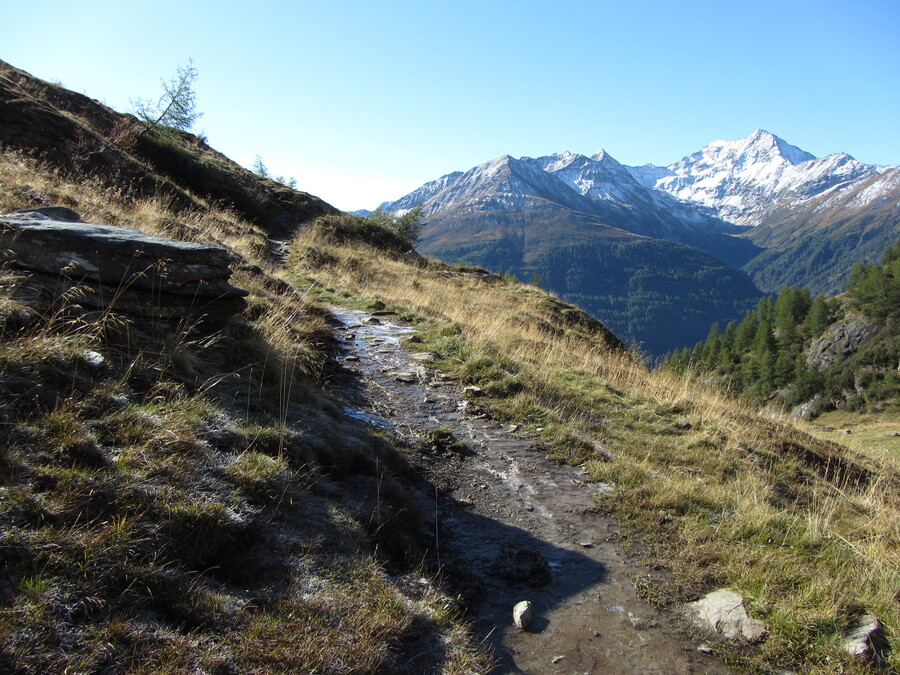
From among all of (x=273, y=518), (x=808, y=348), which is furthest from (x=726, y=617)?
(x=808, y=348)

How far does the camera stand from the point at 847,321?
117688mm

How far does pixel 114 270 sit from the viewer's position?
4738mm

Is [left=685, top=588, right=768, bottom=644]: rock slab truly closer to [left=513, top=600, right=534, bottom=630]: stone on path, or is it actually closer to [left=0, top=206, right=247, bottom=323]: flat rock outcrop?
[left=513, top=600, right=534, bottom=630]: stone on path

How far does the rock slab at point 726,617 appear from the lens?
126 inches

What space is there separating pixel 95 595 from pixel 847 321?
15044 centimetres

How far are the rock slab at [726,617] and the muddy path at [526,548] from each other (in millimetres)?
222

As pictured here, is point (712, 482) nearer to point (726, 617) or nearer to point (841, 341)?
point (726, 617)

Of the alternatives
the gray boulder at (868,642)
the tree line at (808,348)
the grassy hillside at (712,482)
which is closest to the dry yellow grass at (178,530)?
the grassy hillside at (712,482)

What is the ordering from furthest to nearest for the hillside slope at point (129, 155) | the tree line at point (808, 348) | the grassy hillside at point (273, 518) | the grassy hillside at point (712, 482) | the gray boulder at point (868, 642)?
the tree line at point (808, 348)
the hillside slope at point (129, 155)
the grassy hillside at point (712, 482)
the gray boulder at point (868, 642)
the grassy hillside at point (273, 518)

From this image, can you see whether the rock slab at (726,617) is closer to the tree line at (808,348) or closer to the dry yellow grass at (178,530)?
the dry yellow grass at (178,530)

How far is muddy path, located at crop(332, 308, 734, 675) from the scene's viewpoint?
10.1 feet

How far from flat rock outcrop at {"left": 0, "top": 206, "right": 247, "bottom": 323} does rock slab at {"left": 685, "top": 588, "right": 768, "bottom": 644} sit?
5194mm

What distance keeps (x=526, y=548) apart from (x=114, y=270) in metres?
4.60

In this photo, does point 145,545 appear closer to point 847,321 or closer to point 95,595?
point 95,595
